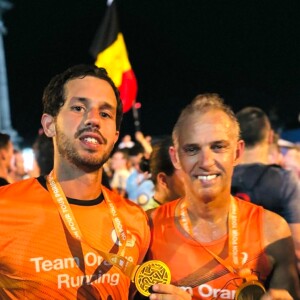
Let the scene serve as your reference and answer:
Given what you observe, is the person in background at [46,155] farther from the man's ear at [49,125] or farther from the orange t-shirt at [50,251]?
the orange t-shirt at [50,251]

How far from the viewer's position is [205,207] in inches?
111

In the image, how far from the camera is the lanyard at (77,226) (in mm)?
2381

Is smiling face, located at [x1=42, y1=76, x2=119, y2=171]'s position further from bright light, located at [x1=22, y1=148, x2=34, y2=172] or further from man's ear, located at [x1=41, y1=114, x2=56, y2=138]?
bright light, located at [x1=22, y1=148, x2=34, y2=172]

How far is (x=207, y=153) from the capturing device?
273cm

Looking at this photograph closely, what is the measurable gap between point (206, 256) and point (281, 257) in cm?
40

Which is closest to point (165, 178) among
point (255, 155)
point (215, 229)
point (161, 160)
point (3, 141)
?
point (161, 160)

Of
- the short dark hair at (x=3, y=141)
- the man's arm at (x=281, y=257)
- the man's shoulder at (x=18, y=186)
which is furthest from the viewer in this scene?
the short dark hair at (x=3, y=141)

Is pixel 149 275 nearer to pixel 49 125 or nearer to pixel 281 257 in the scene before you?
pixel 281 257

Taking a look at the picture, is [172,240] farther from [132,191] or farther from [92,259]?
[132,191]

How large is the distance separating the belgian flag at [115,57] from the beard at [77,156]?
4851 millimetres

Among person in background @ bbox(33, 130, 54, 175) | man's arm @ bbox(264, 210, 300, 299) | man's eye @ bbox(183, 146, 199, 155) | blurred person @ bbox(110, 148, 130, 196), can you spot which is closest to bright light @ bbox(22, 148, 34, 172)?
person in background @ bbox(33, 130, 54, 175)

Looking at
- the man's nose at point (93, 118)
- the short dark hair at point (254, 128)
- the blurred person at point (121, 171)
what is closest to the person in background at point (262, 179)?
the short dark hair at point (254, 128)

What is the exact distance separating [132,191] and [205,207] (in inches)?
170

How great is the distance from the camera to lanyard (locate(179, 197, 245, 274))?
2578 millimetres
